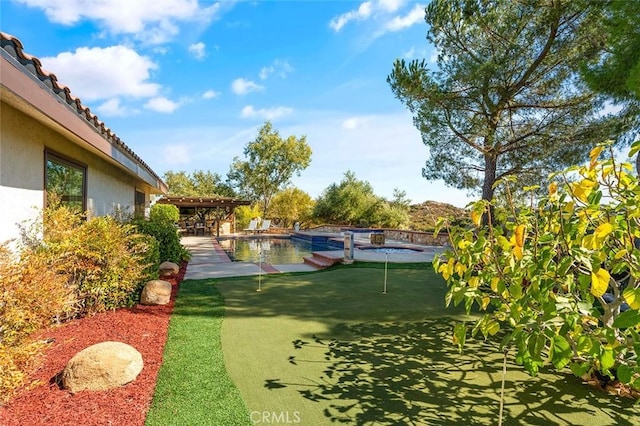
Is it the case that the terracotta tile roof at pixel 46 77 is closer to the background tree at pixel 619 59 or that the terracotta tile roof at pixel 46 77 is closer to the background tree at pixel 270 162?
the background tree at pixel 619 59

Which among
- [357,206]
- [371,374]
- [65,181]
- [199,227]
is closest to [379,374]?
[371,374]

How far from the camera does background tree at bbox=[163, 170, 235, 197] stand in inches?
1767

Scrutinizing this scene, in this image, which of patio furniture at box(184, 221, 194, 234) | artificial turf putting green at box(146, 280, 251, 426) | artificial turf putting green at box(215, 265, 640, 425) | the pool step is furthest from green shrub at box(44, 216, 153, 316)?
patio furniture at box(184, 221, 194, 234)

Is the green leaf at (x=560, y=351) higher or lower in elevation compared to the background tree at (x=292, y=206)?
lower

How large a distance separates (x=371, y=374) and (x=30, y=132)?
552cm

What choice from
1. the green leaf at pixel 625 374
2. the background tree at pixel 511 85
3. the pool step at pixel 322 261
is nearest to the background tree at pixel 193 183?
the pool step at pixel 322 261

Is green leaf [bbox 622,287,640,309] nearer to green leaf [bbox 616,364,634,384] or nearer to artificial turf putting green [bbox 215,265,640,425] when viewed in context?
green leaf [bbox 616,364,634,384]

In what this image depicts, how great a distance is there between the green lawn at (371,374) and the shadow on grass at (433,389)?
0.01 meters

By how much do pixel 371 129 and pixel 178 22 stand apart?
1046 cm

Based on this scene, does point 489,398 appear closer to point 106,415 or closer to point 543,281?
point 543,281

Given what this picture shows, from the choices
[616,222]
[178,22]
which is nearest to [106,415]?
[616,222]

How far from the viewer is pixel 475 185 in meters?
15.2

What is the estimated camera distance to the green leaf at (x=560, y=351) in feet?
5.85

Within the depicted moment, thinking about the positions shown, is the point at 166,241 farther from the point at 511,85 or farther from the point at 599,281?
the point at 511,85
